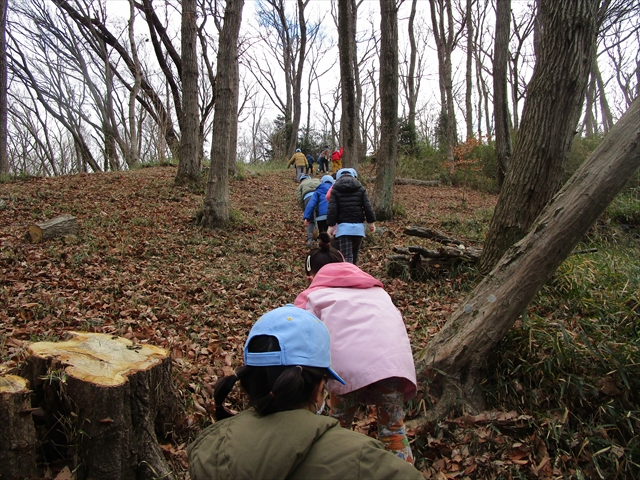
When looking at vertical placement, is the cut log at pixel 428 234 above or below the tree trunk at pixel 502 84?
below

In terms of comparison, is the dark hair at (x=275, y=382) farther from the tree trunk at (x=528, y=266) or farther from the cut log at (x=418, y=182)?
the cut log at (x=418, y=182)

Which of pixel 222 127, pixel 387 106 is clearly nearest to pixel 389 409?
pixel 222 127

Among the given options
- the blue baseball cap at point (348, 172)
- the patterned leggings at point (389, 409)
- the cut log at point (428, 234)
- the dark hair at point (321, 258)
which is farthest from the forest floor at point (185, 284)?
the blue baseball cap at point (348, 172)

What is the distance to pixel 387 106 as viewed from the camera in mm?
10445

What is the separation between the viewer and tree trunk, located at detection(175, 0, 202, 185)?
11.2 meters

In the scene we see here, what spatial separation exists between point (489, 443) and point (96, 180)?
40.0ft

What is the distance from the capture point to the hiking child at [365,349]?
2.42 m

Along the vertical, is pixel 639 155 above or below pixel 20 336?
above

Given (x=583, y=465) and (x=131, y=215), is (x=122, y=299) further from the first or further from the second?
(x=583, y=465)

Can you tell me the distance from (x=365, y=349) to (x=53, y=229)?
6.94m

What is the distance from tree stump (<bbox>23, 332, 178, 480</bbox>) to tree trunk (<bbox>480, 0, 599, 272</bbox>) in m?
4.20

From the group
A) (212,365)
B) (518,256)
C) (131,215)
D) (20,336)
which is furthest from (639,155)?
(131,215)

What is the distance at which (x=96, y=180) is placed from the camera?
38.7ft

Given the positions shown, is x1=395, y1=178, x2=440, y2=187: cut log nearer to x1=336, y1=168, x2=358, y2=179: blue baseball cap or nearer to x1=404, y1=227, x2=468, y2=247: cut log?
x1=404, y1=227, x2=468, y2=247: cut log
